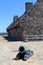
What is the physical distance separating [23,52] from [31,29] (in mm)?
16570

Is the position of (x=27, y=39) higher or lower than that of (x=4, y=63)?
lower

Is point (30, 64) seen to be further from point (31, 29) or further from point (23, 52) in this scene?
point (31, 29)

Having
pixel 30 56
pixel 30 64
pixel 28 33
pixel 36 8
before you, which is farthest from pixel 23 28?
pixel 30 64

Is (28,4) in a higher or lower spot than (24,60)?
higher

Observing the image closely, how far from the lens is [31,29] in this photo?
102 ft

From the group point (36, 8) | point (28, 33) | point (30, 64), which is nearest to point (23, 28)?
point (28, 33)

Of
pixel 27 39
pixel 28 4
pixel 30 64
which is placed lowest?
pixel 27 39

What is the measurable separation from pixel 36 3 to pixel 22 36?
16.7 feet

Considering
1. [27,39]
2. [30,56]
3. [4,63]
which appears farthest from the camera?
[27,39]

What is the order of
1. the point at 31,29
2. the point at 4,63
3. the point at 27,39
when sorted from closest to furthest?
the point at 4,63 < the point at 27,39 < the point at 31,29

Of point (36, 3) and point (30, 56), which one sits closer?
point (30, 56)

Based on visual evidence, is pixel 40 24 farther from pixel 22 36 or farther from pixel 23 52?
pixel 23 52

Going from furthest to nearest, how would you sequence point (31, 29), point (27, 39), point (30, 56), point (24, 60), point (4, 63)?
point (31, 29), point (27, 39), point (30, 56), point (24, 60), point (4, 63)

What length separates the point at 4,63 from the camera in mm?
12508
